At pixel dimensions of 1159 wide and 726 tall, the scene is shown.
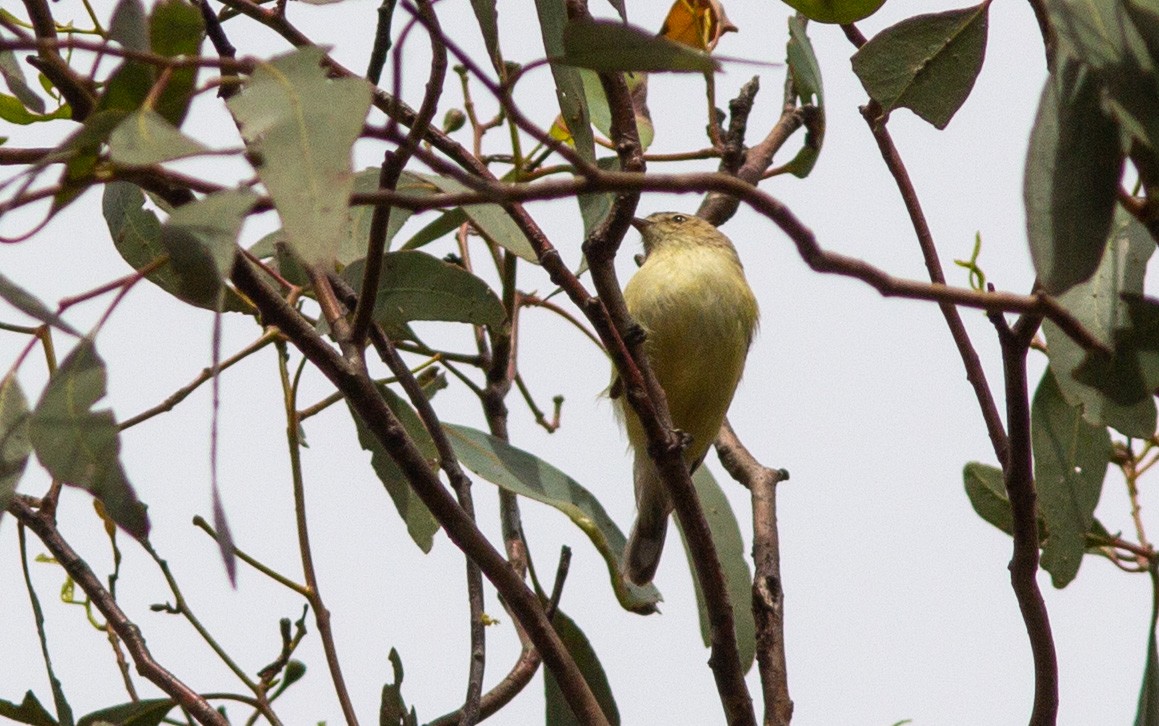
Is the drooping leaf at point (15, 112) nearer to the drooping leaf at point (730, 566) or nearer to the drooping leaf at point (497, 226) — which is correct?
the drooping leaf at point (497, 226)

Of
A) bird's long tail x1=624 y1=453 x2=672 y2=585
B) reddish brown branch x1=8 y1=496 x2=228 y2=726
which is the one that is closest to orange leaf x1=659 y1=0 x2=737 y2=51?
reddish brown branch x1=8 y1=496 x2=228 y2=726

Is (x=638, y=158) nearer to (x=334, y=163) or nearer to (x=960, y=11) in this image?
(x=960, y=11)

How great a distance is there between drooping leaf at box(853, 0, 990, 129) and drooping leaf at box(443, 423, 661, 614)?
947mm

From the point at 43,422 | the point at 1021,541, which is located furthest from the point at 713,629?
the point at 43,422

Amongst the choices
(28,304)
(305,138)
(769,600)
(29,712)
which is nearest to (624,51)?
(305,138)

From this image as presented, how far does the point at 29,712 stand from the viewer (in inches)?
→ 96.8

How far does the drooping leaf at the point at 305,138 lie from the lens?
103 cm

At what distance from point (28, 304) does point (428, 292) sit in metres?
1.04

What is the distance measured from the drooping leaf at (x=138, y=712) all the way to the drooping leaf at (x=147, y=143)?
1633 mm

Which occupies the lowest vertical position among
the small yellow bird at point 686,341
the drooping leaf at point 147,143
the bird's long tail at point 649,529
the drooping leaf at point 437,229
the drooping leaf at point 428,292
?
the drooping leaf at point 147,143

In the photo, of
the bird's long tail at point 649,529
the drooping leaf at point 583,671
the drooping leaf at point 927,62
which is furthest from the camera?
the bird's long tail at point 649,529

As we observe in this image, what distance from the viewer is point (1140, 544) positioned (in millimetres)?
2400

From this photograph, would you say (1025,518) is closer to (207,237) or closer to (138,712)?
(207,237)

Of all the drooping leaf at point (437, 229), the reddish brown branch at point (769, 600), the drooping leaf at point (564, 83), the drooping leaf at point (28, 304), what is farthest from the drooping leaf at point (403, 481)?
the drooping leaf at point (28, 304)
